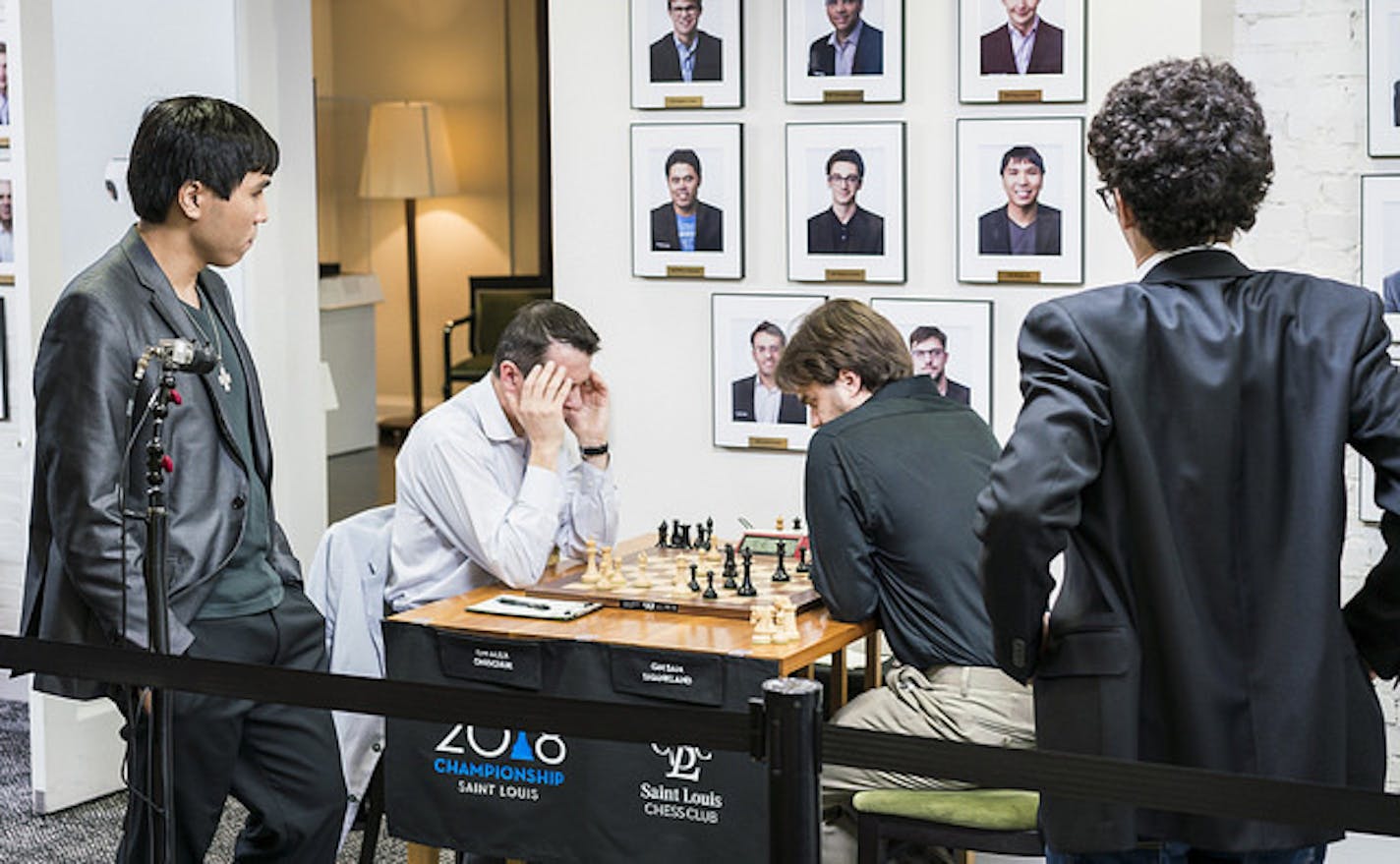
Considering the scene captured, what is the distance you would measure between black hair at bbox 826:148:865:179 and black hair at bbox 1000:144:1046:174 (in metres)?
0.37

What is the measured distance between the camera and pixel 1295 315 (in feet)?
7.46

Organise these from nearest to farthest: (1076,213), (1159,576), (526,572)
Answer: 1. (1159,576)
2. (526,572)
3. (1076,213)

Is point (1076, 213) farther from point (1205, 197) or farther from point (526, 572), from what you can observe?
point (1205, 197)

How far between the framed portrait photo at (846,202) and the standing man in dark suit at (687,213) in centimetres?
22

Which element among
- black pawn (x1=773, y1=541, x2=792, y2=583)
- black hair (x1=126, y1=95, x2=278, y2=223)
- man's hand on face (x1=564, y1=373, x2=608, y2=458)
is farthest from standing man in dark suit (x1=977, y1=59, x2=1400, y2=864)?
man's hand on face (x1=564, y1=373, x2=608, y2=458)

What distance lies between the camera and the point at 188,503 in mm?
3186

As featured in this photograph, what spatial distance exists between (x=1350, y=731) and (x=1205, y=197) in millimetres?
637

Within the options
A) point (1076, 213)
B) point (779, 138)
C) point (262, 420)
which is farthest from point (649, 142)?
point (262, 420)

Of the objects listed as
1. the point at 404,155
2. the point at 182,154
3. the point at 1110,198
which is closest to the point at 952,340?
the point at 182,154

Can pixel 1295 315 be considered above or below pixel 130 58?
below

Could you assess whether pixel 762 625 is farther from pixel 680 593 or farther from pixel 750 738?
pixel 750 738

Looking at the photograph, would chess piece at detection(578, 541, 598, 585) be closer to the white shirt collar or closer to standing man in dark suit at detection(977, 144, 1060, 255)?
standing man in dark suit at detection(977, 144, 1060, 255)

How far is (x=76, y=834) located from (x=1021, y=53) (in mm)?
2954

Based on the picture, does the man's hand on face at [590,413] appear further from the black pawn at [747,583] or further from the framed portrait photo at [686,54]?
the framed portrait photo at [686,54]
